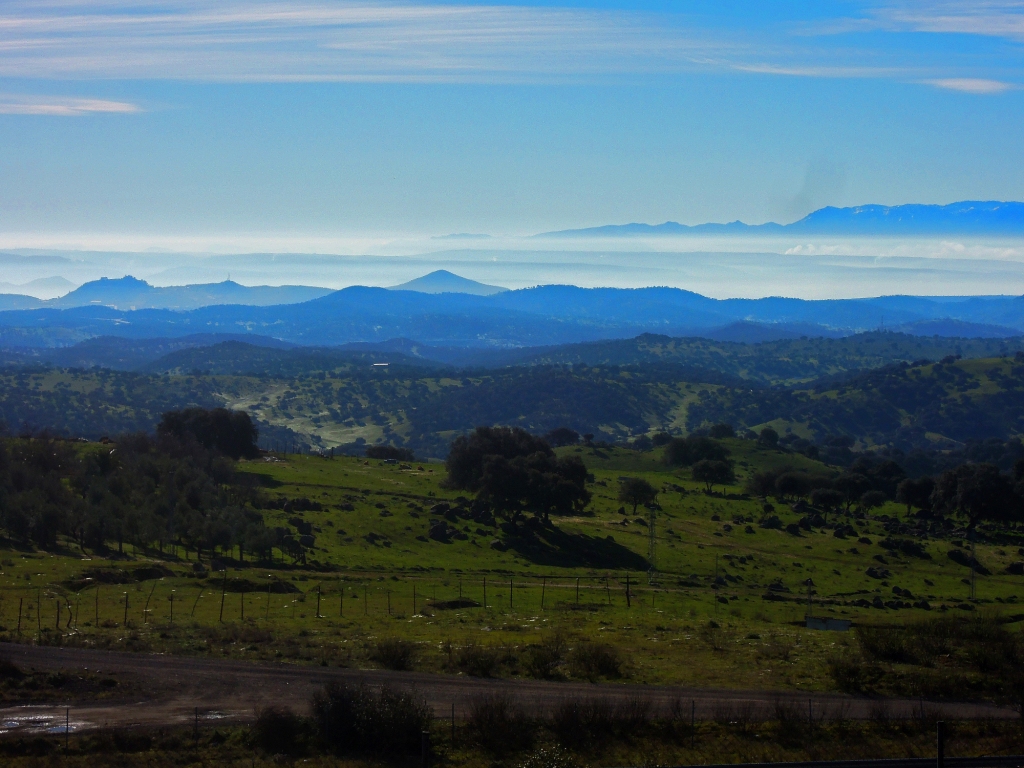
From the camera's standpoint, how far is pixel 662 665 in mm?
34062

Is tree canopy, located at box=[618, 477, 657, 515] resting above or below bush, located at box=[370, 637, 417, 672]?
below

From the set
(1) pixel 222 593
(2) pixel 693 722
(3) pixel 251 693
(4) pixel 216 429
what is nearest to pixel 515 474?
(4) pixel 216 429

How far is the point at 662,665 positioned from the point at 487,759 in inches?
405

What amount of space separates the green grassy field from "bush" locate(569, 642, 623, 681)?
52 centimetres

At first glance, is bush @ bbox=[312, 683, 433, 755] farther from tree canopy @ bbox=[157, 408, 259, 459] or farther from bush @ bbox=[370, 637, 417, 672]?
tree canopy @ bbox=[157, 408, 259, 459]

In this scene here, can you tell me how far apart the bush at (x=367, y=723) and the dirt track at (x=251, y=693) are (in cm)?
175

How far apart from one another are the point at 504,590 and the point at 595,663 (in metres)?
21.2

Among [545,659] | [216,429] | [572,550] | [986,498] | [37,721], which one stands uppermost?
[216,429]

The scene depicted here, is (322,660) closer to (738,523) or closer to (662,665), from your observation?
(662,665)

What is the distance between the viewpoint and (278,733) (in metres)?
25.7

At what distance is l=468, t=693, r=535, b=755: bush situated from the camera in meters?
26.2

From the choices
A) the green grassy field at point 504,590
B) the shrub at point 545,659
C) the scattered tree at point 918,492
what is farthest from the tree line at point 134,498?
the scattered tree at point 918,492

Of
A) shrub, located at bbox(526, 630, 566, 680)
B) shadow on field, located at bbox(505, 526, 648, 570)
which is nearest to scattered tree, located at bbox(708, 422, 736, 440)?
shadow on field, located at bbox(505, 526, 648, 570)

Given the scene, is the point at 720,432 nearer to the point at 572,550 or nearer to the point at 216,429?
the point at 216,429
